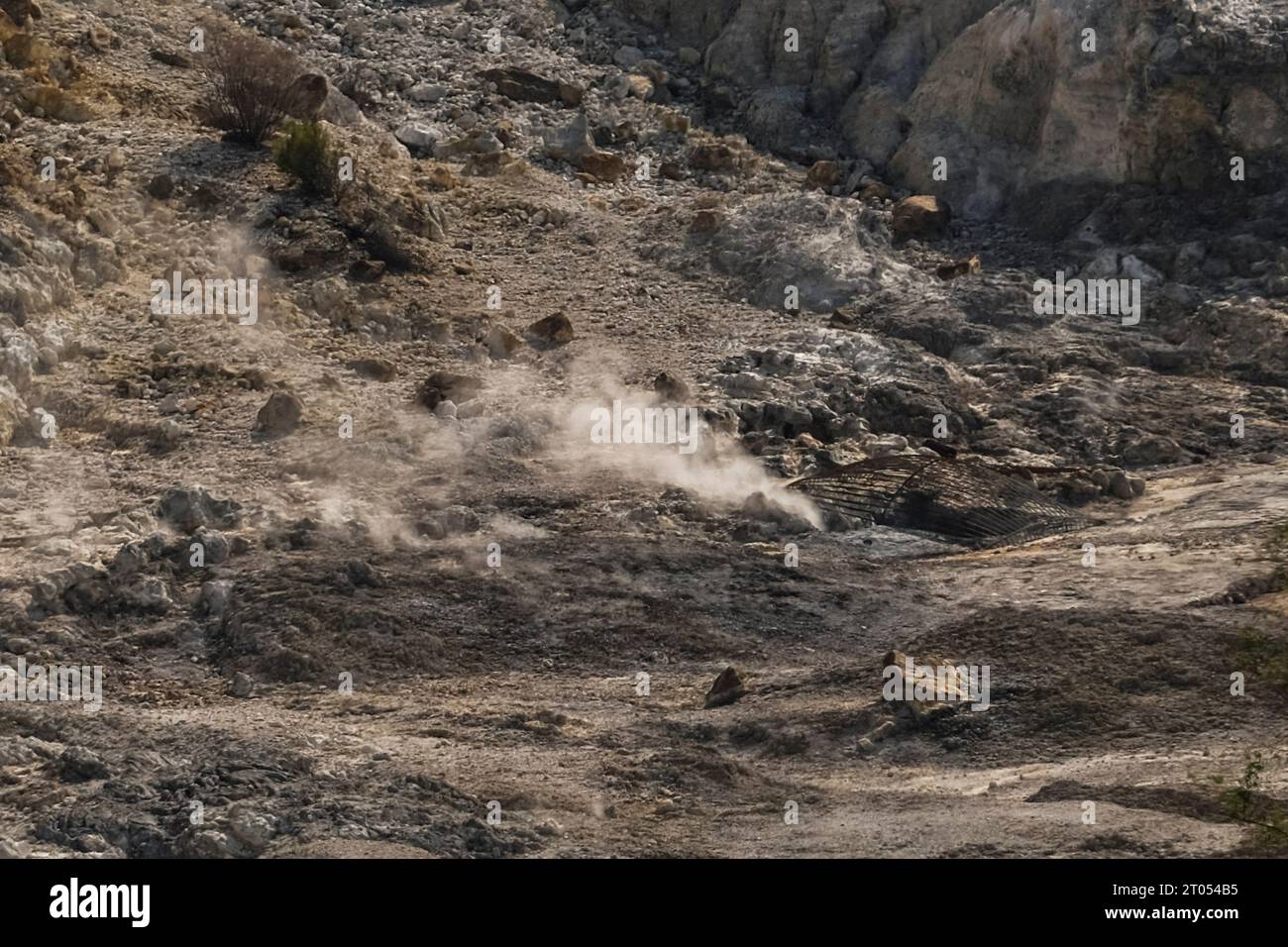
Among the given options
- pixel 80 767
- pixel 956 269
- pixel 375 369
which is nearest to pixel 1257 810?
pixel 80 767

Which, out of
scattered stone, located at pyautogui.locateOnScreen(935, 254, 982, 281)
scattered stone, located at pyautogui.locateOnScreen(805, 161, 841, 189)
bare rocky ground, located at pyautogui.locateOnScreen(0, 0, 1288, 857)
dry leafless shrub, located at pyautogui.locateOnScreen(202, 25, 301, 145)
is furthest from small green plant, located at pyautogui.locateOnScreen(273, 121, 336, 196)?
scattered stone, located at pyautogui.locateOnScreen(935, 254, 982, 281)

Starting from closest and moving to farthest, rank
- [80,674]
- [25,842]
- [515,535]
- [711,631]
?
[25,842]
[80,674]
[711,631]
[515,535]

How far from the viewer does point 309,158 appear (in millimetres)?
18375

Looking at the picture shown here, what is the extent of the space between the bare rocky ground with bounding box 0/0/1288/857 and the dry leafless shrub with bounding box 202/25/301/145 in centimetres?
25

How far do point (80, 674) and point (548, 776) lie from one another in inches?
117

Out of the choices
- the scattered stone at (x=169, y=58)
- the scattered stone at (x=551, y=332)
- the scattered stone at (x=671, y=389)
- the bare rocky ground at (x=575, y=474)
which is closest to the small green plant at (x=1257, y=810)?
the bare rocky ground at (x=575, y=474)

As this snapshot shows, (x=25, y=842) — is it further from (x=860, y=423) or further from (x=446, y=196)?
(x=446, y=196)

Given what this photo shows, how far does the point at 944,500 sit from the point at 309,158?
21.9ft

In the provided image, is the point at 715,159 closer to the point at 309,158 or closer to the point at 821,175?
the point at 821,175

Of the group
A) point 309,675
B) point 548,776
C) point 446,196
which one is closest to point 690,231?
point 446,196

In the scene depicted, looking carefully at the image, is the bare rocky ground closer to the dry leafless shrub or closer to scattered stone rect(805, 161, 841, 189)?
scattered stone rect(805, 161, 841, 189)

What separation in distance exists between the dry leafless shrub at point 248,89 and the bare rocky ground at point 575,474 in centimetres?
25

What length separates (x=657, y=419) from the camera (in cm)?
1582

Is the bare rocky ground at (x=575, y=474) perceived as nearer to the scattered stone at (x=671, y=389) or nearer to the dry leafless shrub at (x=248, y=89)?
the scattered stone at (x=671, y=389)
